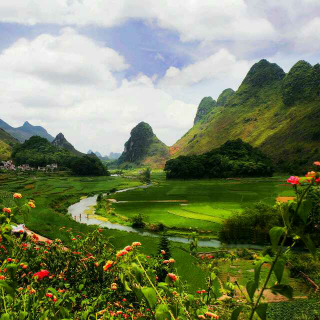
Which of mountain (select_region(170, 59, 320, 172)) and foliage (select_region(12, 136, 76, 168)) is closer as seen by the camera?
mountain (select_region(170, 59, 320, 172))

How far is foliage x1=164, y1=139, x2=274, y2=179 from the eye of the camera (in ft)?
306

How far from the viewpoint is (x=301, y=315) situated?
35.0ft

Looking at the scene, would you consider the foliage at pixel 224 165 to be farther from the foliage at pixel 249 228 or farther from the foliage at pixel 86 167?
the foliage at pixel 249 228

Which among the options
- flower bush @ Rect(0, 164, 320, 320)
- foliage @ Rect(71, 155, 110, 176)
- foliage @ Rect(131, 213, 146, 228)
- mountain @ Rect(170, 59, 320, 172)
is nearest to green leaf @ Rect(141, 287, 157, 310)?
flower bush @ Rect(0, 164, 320, 320)

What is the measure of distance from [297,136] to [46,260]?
128305 millimetres

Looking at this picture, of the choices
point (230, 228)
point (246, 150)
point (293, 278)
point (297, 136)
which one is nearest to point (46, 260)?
point (293, 278)

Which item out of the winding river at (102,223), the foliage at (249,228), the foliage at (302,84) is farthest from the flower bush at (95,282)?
the foliage at (302,84)

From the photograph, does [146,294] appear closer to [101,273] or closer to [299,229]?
[299,229]

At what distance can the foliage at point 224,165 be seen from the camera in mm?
93250

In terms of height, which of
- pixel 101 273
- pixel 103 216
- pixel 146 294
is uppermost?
pixel 146 294

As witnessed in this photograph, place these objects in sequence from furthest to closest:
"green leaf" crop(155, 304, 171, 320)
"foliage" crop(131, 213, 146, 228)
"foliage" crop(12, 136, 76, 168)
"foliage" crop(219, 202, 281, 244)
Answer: "foliage" crop(12, 136, 76, 168)
"foliage" crop(131, 213, 146, 228)
"foliage" crop(219, 202, 281, 244)
"green leaf" crop(155, 304, 171, 320)

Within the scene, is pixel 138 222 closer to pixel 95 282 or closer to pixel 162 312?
pixel 95 282

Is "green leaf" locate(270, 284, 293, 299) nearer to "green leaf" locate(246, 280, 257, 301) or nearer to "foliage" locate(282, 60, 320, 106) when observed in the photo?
"green leaf" locate(246, 280, 257, 301)

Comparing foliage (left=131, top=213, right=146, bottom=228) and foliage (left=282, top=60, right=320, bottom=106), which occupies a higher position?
foliage (left=282, top=60, right=320, bottom=106)
